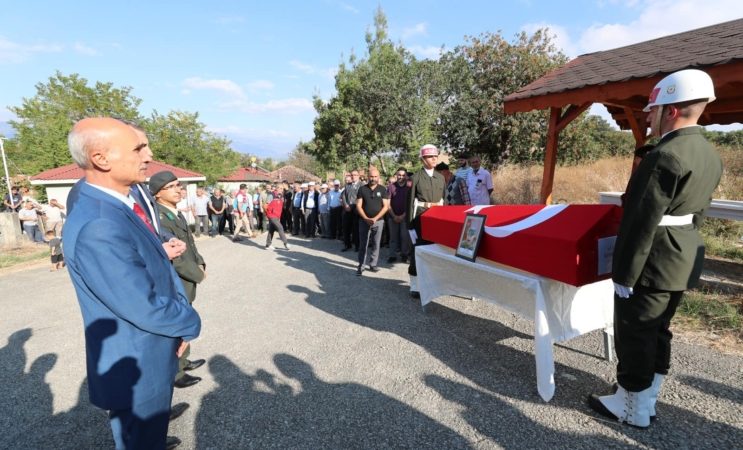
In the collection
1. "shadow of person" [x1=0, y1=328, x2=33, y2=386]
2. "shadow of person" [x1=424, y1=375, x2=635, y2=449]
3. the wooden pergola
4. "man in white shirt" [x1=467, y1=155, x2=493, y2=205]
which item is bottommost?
"shadow of person" [x1=0, y1=328, x2=33, y2=386]

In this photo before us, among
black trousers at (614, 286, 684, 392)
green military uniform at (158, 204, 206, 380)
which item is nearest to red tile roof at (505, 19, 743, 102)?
black trousers at (614, 286, 684, 392)

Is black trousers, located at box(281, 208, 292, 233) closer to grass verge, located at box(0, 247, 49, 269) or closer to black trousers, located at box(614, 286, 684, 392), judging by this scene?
grass verge, located at box(0, 247, 49, 269)

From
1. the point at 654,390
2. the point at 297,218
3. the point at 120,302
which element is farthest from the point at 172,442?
the point at 297,218

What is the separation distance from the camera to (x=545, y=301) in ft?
8.43

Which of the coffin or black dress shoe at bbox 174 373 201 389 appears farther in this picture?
black dress shoe at bbox 174 373 201 389

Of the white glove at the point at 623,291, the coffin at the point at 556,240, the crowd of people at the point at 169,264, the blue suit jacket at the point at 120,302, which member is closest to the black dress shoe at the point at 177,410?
the crowd of people at the point at 169,264

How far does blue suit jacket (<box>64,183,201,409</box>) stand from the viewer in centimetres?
127

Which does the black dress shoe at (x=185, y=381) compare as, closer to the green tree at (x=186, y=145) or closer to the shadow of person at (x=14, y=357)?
the shadow of person at (x=14, y=357)

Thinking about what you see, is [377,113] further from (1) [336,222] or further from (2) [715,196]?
(2) [715,196]

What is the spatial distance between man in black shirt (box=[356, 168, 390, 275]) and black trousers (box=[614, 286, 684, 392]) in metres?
4.20

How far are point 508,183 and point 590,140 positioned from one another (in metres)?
8.78

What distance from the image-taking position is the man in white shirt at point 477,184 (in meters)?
6.29

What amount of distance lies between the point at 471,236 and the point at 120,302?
8.82ft

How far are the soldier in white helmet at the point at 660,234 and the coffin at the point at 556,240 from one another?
282 mm
